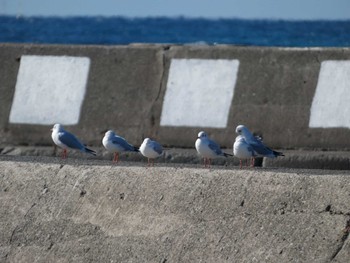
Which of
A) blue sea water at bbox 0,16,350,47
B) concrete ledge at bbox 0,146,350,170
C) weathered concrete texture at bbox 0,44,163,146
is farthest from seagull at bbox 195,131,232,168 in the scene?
blue sea water at bbox 0,16,350,47

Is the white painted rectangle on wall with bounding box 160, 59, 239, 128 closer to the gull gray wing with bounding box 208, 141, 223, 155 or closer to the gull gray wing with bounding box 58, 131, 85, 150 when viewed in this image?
the gull gray wing with bounding box 58, 131, 85, 150

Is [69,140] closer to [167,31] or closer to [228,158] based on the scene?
[228,158]

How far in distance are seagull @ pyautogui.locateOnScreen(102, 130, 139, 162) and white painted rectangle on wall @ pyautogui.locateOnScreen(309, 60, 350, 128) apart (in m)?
1.60

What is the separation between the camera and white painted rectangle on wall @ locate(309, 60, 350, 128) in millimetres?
11820

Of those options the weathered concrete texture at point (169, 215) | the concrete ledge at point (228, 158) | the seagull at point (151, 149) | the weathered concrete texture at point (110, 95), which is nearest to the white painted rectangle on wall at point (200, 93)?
the weathered concrete texture at point (110, 95)

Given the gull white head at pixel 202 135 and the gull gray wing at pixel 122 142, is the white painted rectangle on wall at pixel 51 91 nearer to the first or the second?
the gull gray wing at pixel 122 142

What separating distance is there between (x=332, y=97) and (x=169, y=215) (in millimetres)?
3401

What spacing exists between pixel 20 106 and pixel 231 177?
425cm

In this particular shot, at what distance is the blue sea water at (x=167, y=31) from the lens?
27.9 meters

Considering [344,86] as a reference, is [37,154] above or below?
below

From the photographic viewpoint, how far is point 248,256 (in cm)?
852

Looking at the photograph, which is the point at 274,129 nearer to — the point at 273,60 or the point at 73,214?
the point at 273,60

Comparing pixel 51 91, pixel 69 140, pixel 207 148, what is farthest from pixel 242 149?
pixel 51 91

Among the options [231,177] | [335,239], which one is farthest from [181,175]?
[335,239]
